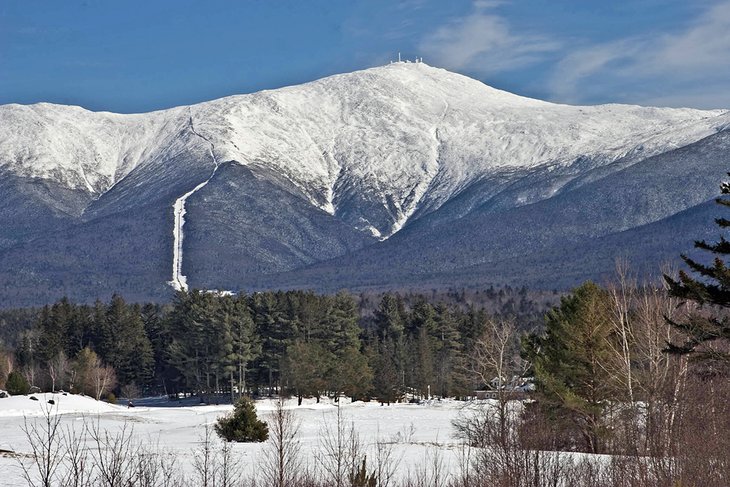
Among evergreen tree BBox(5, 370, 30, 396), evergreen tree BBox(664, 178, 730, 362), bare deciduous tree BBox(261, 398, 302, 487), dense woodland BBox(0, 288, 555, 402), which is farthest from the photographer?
dense woodland BBox(0, 288, 555, 402)

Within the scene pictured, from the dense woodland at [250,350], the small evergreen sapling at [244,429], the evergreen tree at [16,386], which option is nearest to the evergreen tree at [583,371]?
the small evergreen sapling at [244,429]

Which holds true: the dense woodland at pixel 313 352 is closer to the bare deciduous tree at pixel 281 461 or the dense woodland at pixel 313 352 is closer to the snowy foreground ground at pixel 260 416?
the snowy foreground ground at pixel 260 416

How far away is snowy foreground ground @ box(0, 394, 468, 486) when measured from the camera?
37575mm

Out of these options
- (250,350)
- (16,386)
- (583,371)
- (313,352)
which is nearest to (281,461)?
(583,371)

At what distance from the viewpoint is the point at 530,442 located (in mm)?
22656

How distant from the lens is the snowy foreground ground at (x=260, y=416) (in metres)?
37.6

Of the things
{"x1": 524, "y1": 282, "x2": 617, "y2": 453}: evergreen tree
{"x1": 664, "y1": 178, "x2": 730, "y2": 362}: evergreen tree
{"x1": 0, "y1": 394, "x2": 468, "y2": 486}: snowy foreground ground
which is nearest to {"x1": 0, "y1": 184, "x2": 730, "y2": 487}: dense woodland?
{"x1": 524, "y1": 282, "x2": 617, "y2": 453}: evergreen tree

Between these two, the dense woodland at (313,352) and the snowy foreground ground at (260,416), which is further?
the dense woodland at (313,352)

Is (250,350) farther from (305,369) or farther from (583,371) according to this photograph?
(583,371)

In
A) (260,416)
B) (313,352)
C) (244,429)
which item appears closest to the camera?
(244,429)

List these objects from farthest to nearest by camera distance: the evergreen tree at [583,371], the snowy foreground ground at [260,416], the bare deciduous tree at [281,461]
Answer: the evergreen tree at [583,371], the snowy foreground ground at [260,416], the bare deciduous tree at [281,461]

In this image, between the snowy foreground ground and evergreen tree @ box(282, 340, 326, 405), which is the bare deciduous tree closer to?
the snowy foreground ground

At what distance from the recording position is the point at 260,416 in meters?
61.3

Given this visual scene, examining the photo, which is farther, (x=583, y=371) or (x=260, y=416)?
(x=260, y=416)
